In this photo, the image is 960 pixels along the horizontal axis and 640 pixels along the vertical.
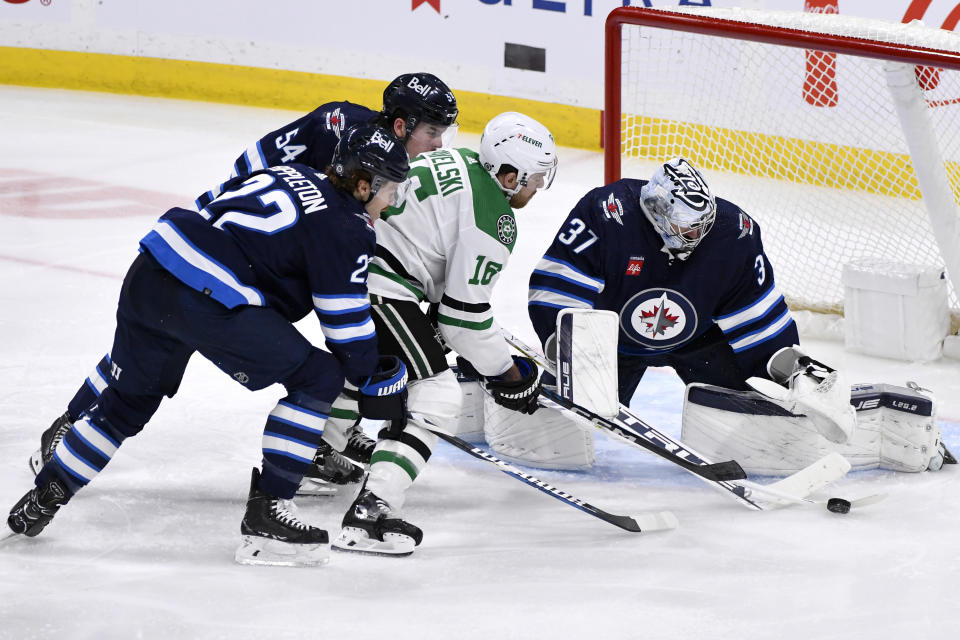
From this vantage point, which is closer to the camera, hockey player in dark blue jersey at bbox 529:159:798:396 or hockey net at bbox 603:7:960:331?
hockey player in dark blue jersey at bbox 529:159:798:396

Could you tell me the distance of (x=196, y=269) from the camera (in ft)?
8.24

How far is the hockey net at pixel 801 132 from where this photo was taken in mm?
4074

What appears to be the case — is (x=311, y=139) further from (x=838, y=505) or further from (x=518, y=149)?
(x=838, y=505)

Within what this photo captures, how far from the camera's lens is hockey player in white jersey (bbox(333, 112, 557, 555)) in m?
2.79

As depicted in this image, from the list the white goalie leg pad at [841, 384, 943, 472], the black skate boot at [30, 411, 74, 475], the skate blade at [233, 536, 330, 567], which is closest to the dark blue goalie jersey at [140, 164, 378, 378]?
the skate blade at [233, 536, 330, 567]

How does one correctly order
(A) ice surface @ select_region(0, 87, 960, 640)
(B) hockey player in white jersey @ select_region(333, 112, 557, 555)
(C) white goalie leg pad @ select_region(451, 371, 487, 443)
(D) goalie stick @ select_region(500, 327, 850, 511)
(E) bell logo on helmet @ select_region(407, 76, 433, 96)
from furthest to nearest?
(C) white goalie leg pad @ select_region(451, 371, 487, 443) < (E) bell logo on helmet @ select_region(407, 76, 433, 96) < (D) goalie stick @ select_region(500, 327, 850, 511) < (B) hockey player in white jersey @ select_region(333, 112, 557, 555) < (A) ice surface @ select_region(0, 87, 960, 640)

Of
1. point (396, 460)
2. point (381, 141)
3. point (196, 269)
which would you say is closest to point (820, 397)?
point (396, 460)

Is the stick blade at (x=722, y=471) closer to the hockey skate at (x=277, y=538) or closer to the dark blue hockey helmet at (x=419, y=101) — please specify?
the hockey skate at (x=277, y=538)

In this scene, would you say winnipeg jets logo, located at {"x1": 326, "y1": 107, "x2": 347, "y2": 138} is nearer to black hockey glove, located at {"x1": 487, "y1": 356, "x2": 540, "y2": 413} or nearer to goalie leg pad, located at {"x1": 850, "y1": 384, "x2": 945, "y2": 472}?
black hockey glove, located at {"x1": 487, "y1": 356, "x2": 540, "y2": 413}

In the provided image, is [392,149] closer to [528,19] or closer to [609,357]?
[609,357]

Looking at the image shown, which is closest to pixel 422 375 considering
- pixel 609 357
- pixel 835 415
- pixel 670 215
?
pixel 609 357

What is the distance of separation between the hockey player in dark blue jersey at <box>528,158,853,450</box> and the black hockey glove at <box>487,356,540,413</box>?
27 centimetres

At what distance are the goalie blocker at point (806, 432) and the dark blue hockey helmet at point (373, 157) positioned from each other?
3.75 ft

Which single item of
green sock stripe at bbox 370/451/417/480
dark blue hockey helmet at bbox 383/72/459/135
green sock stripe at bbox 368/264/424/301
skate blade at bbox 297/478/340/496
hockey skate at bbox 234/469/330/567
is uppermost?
dark blue hockey helmet at bbox 383/72/459/135
